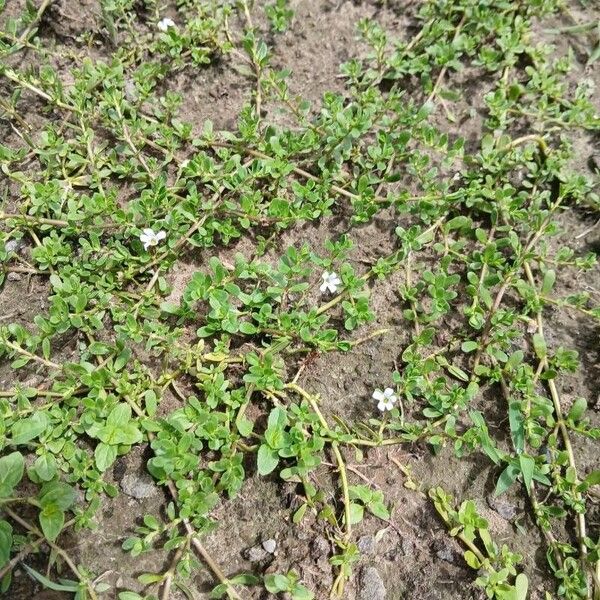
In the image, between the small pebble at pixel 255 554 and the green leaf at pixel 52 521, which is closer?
the green leaf at pixel 52 521

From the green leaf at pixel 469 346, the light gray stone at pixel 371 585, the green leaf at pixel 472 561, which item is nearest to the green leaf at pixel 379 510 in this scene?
the light gray stone at pixel 371 585

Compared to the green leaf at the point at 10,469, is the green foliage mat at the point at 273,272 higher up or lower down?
higher up

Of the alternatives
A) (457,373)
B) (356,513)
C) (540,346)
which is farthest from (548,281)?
(356,513)

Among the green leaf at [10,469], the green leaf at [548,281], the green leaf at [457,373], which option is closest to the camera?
the green leaf at [10,469]

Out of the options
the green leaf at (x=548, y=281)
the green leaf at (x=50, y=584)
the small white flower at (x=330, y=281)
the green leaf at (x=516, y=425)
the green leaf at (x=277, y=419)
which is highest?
the green leaf at (x=548, y=281)

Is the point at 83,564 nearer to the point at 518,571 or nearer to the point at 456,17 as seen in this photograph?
the point at 518,571

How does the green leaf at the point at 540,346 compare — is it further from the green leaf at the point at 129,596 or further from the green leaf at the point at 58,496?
the green leaf at the point at 58,496

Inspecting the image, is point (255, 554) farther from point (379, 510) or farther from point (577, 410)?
point (577, 410)
